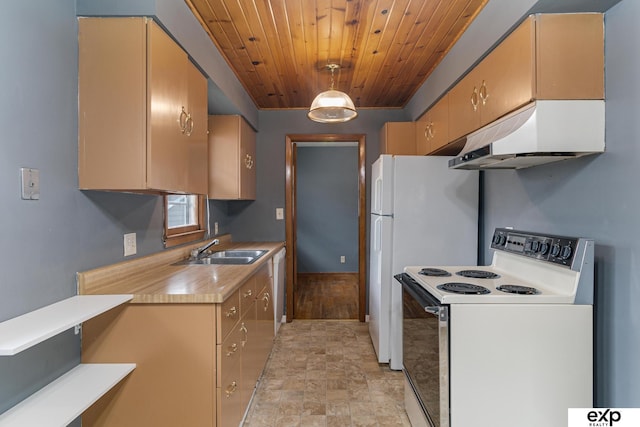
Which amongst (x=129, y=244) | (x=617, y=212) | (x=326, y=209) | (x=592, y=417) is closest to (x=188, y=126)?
(x=129, y=244)

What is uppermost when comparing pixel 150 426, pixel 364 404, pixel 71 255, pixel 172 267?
pixel 71 255

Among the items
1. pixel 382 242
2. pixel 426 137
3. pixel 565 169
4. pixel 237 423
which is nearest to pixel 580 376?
pixel 565 169

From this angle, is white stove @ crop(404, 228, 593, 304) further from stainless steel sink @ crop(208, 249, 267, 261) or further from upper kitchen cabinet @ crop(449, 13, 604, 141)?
stainless steel sink @ crop(208, 249, 267, 261)

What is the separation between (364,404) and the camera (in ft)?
7.06

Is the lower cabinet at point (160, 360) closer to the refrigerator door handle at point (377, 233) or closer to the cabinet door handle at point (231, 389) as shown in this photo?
the cabinet door handle at point (231, 389)

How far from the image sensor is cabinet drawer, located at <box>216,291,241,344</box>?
4.74 feet

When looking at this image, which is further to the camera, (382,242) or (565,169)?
(382,242)

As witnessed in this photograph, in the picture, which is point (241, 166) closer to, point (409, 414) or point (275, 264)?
point (275, 264)

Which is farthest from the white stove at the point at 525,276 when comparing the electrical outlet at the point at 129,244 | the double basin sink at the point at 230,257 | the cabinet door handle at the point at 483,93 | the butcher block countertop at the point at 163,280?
the electrical outlet at the point at 129,244

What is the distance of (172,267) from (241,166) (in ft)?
4.10

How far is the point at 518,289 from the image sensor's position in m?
1.47

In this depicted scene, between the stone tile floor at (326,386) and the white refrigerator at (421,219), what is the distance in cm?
33

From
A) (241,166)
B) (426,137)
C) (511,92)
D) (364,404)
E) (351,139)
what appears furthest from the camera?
(351,139)

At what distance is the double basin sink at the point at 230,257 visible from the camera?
2.37 metres
